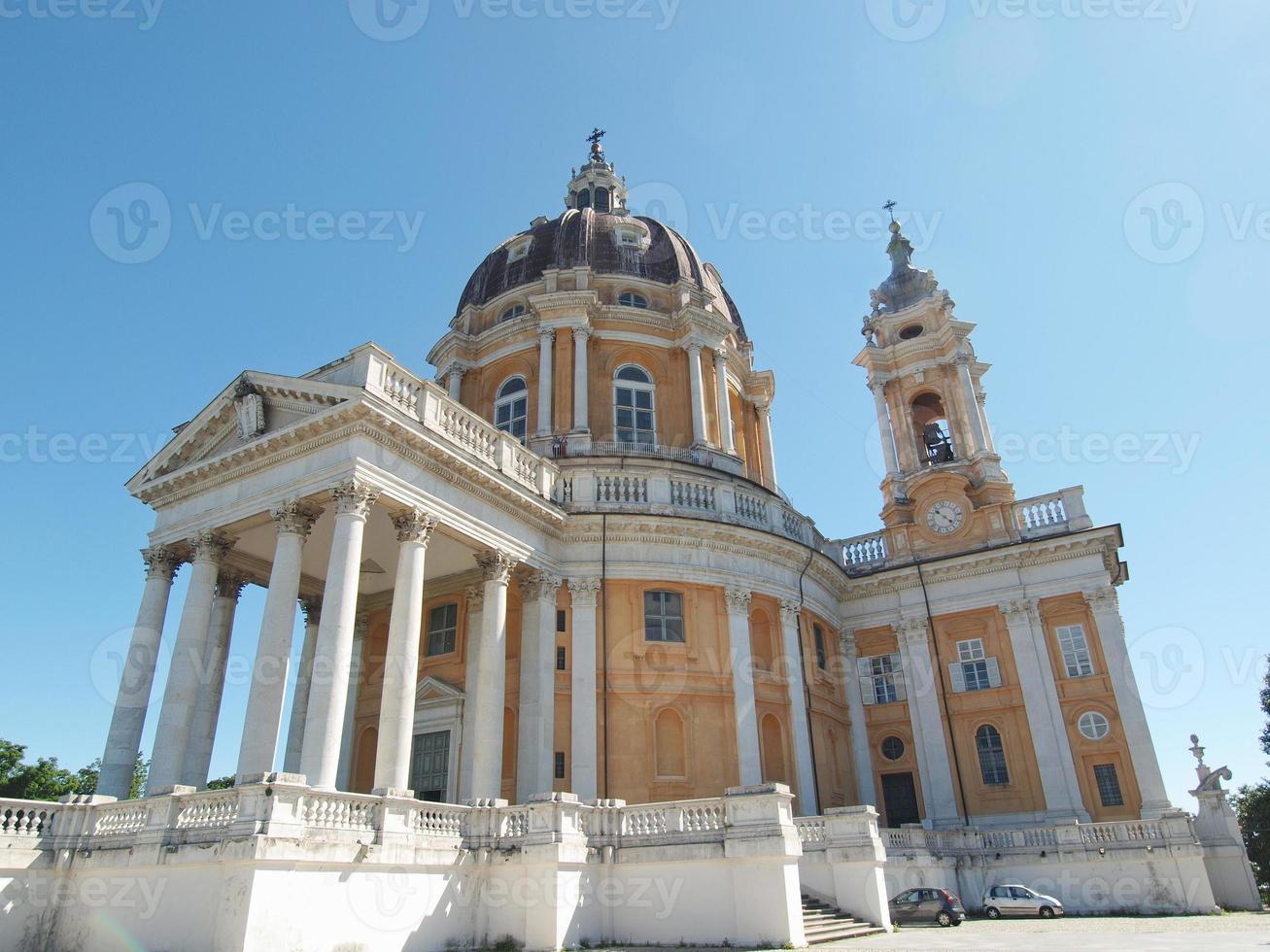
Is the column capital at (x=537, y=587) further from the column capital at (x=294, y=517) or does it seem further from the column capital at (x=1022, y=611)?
the column capital at (x=1022, y=611)

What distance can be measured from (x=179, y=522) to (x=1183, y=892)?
23.9 m

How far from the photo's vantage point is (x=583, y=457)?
2538 centimetres

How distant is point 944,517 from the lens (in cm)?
2870

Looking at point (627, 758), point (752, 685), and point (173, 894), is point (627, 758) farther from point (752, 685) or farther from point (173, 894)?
point (173, 894)

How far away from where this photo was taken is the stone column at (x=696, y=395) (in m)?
28.1

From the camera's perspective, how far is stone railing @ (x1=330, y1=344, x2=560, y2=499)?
17.2 m

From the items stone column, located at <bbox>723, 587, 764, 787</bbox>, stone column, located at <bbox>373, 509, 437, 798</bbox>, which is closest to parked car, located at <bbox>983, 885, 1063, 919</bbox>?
stone column, located at <bbox>723, 587, 764, 787</bbox>

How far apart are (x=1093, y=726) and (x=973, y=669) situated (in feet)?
11.2

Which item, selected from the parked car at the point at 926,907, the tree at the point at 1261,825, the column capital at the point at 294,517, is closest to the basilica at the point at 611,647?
the column capital at the point at 294,517

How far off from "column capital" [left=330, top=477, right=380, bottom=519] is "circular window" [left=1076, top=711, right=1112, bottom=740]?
789 inches

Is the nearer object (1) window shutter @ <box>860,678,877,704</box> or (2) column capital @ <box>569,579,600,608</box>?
(2) column capital @ <box>569,579,600,608</box>

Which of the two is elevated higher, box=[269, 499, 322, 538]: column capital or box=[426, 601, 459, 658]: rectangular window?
box=[269, 499, 322, 538]: column capital

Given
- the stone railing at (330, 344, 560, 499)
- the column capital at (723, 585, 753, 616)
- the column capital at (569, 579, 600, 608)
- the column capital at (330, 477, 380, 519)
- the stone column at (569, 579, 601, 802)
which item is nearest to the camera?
the column capital at (330, 477, 380, 519)

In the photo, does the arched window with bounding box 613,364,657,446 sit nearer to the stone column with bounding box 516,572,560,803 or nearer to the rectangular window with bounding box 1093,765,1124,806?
the stone column with bounding box 516,572,560,803
